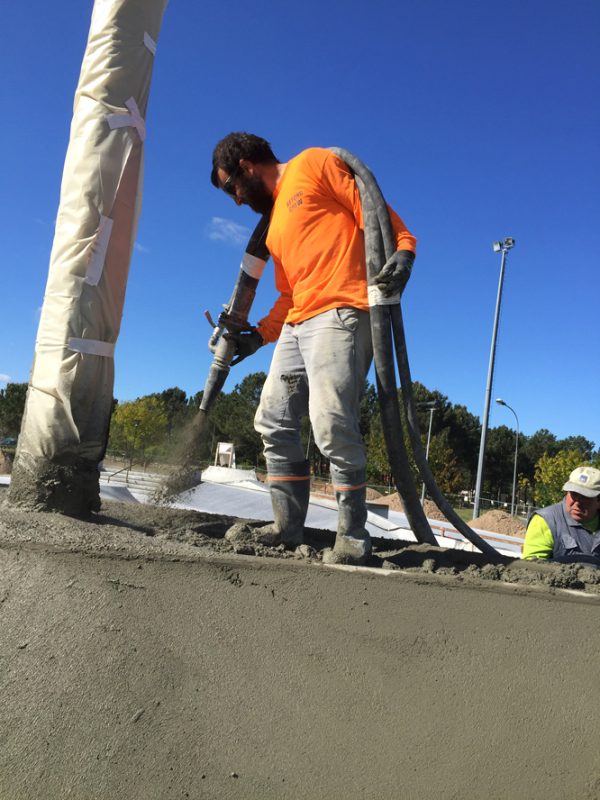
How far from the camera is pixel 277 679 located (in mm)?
1590

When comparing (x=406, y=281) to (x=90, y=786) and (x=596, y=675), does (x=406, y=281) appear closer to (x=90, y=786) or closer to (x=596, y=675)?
(x=596, y=675)

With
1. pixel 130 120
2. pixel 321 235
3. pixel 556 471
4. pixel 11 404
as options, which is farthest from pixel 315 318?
pixel 11 404

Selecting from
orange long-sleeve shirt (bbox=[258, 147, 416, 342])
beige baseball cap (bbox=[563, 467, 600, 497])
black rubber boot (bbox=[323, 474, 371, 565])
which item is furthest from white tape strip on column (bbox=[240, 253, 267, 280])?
beige baseball cap (bbox=[563, 467, 600, 497])

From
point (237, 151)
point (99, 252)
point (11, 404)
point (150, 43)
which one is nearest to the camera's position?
point (99, 252)

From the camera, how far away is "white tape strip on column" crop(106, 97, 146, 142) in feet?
8.68

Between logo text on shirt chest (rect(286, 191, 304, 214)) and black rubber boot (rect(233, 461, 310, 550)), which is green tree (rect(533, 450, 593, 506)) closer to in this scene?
black rubber boot (rect(233, 461, 310, 550))

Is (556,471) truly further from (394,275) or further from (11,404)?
(11,404)

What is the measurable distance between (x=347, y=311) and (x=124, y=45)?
165 centimetres

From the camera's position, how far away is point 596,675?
170 centimetres

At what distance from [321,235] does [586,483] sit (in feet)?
7.04

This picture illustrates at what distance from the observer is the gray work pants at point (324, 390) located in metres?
2.45

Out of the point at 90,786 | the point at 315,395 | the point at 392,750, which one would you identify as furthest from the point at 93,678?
the point at 315,395

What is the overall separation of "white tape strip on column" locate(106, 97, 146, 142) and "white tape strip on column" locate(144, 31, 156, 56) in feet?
1.00

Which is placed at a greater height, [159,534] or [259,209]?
[259,209]
